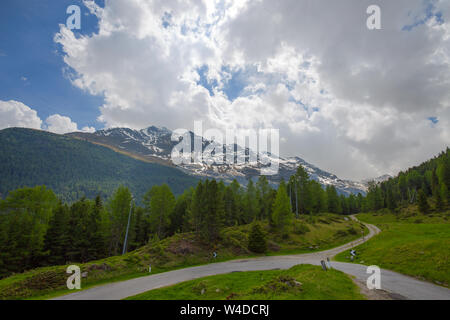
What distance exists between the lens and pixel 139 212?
171ft

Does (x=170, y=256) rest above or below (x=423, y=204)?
below

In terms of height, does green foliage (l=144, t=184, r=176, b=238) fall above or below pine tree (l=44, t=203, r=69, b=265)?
above

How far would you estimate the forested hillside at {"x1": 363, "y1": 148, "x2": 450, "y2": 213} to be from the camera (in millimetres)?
65625

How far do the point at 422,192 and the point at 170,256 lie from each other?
84339mm

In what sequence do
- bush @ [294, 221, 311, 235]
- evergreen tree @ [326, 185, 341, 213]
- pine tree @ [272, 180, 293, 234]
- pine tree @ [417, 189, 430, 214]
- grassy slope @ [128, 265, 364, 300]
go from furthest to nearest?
evergreen tree @ [326, 185, 341, 213]
pine tree @ [417, 189, 430, 214]
bush @ [294, 221, 311, 235]
pine tree @ [272, 180, 293, 234]
grassy slope @ [128, 265, 364, 300]

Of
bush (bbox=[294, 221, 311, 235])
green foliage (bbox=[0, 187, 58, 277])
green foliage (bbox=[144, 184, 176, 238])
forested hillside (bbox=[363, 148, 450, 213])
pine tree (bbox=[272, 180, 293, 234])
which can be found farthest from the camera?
forested hillside (bbox=[363, 148, 450, 213])

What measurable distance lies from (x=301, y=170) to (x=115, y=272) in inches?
2371

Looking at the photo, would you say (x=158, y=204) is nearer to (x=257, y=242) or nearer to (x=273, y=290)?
(x=257, y=242)

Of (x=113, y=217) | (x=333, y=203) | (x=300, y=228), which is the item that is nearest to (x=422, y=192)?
(x=333, y=203)

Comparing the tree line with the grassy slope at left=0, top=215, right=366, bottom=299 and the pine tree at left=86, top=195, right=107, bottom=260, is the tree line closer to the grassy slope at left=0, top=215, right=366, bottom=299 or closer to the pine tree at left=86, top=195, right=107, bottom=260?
the pine tree at left=86, top=195, right=107, bottom=260

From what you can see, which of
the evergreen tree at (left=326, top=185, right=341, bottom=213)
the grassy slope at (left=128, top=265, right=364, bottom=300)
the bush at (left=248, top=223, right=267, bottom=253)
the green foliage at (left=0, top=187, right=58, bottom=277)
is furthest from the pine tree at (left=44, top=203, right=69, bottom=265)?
the evergreen tree at (left=326, top=185, right=341, bottom=213)

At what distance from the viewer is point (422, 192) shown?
6619 centimetres

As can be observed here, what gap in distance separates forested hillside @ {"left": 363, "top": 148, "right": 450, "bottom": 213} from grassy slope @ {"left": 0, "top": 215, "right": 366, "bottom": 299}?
38.2 m
